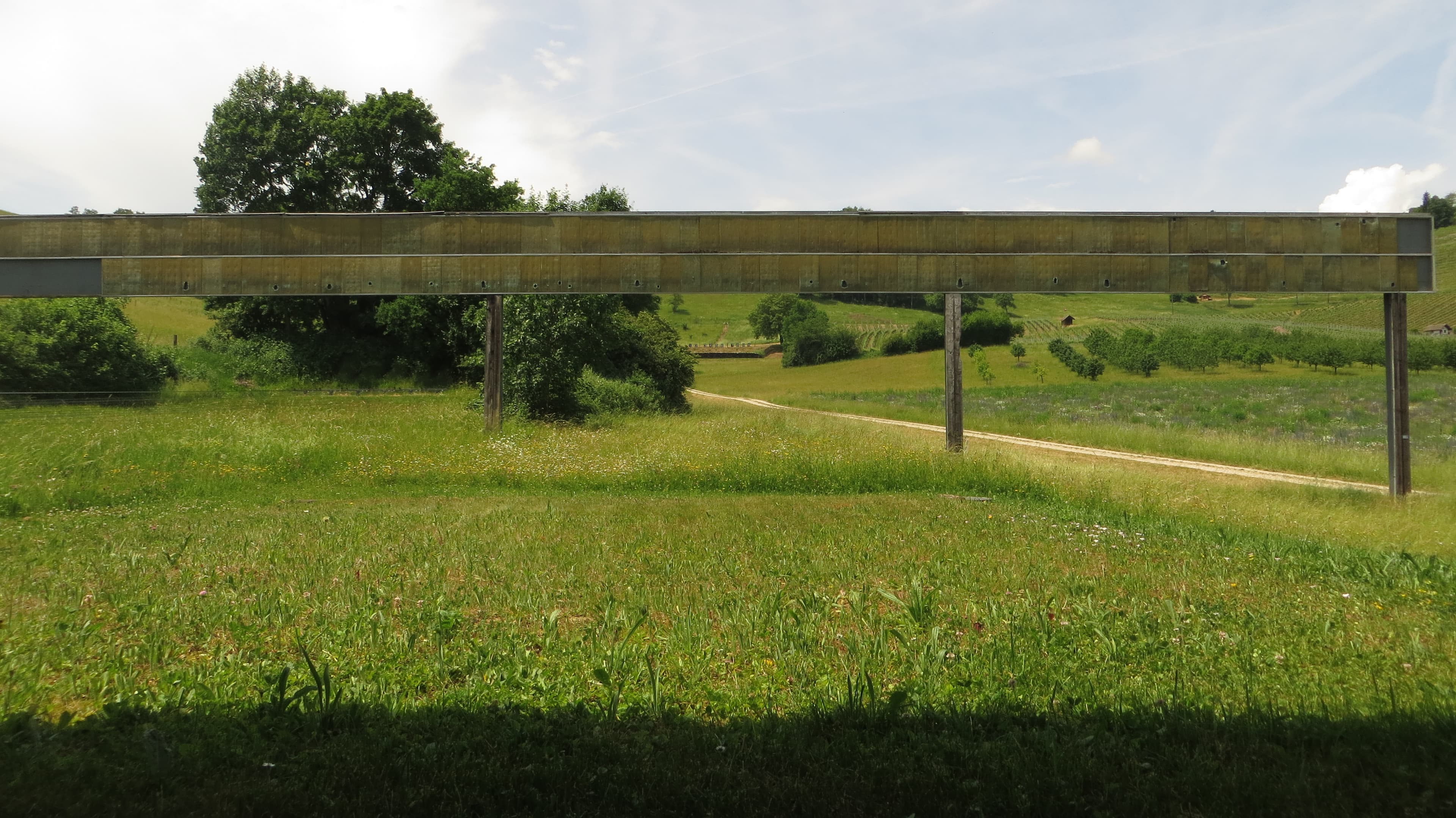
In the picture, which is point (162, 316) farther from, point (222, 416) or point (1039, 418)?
point (1039, 418)

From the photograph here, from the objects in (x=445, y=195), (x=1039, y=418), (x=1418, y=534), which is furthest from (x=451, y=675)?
(x=445, y=195)

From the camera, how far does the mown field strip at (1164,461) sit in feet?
58.4

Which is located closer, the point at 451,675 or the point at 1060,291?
the point at 451,675

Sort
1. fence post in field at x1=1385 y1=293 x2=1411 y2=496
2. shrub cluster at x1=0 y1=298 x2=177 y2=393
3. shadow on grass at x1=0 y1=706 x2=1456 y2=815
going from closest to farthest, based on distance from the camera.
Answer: shadow on grass at x1=0 y1=706 x2=1456 y2=815 < fence post in field at x1=1385 y1=293 x2=1411 y2=496 < shrub cluster at x1=0 y1=298 x2=177 y2=393

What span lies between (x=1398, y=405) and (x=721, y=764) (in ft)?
59.1

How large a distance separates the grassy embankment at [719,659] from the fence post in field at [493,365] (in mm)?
5946

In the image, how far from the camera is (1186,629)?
262 inches

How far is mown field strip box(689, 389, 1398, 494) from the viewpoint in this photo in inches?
701

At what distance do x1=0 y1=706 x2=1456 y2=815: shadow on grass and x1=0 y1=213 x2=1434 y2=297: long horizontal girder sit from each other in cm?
1310

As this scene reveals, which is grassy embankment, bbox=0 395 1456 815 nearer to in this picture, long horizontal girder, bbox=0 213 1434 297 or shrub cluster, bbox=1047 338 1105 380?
long horizontal girder, bbox=0 213 1434 297

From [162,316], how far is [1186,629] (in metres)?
58.8

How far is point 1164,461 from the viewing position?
72.1 feet

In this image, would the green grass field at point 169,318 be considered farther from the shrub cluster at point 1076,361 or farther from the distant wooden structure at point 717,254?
the shrub cluster at point 1076,361

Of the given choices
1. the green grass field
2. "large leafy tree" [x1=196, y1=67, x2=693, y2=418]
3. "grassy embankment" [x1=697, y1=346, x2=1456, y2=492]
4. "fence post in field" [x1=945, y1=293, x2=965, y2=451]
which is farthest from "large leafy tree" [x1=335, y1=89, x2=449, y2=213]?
"fence post in field" [x1=945, y1=293, x2=965, y2=451]
